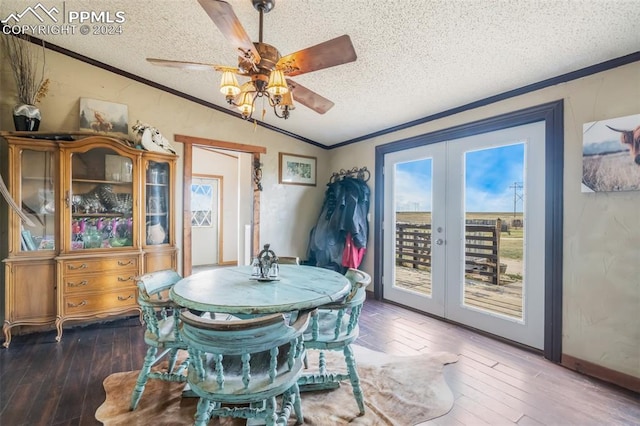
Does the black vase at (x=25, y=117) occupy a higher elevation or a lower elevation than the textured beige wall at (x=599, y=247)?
higher

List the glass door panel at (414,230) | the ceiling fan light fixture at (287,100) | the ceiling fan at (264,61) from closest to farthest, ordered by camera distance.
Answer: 1. the ceiling fan at (264,61)
2. the ceiling fan light fixture at (287,100)
3. the glass door panel at (414,230)

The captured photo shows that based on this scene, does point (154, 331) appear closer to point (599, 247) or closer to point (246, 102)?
point (246, 102)

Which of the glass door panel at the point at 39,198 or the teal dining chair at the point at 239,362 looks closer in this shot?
the teal dining chair at the point at 239,362

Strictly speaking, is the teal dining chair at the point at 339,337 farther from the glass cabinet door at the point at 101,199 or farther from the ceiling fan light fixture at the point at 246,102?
the glass cabinet door at the point at 101,199

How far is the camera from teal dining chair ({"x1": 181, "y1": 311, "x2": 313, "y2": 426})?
4.01 feet

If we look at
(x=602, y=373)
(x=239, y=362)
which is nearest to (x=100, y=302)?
(x=239, y=362)

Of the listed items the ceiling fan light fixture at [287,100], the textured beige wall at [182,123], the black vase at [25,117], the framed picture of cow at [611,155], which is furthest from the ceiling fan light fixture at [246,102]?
the framed picture of cow at [611,155]

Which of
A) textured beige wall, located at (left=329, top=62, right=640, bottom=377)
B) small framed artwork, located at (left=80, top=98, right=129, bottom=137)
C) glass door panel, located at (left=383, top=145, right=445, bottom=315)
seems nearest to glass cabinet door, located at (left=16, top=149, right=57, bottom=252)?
small framed artwork, located at (left=80, top=98, right=129, bottom=137)

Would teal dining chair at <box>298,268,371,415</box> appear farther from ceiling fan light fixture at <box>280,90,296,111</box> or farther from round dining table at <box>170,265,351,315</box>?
ceiling fan light fixture at <box>280,90,296,111</box>

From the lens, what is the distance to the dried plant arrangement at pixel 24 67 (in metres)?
2.80

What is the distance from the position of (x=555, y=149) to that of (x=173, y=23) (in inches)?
128

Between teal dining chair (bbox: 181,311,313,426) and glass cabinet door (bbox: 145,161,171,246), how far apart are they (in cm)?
233

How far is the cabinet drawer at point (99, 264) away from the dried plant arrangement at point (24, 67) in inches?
62.5

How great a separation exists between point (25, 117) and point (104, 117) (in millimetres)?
641
